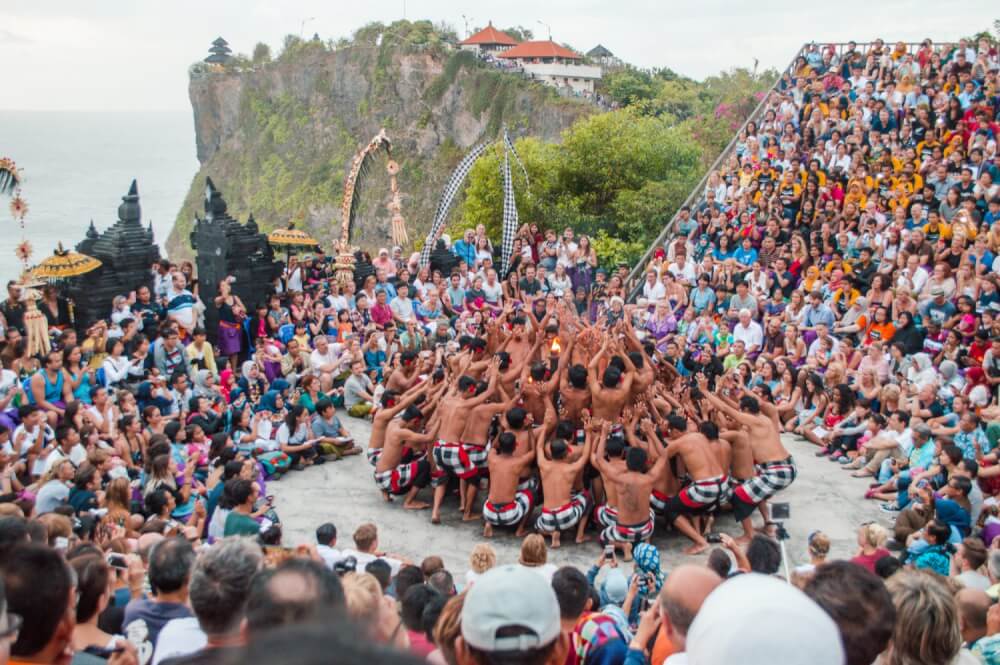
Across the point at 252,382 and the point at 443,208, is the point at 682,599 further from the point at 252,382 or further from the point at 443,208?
the point at 443,208

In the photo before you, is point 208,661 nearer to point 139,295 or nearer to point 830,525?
point 830,525

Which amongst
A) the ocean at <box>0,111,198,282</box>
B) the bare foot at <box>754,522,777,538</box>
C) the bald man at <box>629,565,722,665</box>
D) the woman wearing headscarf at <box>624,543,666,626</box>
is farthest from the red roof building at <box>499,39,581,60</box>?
the bald man at <box>629,565,722,665</box>

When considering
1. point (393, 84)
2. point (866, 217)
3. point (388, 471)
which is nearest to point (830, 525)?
point (388, 471)

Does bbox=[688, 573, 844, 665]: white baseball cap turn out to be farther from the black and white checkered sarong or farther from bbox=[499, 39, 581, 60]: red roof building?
bbox=[499, 39, 581, 60]: red roof building

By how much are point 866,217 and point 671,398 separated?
21.9 ft

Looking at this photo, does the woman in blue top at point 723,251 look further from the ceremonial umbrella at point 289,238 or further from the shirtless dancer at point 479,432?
the shirtless dancer at point 479,432

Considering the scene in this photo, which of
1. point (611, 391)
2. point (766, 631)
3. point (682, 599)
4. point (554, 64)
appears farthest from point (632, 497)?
point (554, 64)

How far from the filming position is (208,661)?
5.35 ft

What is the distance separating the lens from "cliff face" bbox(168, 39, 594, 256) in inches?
2068

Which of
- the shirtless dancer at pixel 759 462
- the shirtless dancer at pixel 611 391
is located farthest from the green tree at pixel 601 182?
the shirtless dancer at pixel 759 462

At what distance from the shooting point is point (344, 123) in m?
64.9

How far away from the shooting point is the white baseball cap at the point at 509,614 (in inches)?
123

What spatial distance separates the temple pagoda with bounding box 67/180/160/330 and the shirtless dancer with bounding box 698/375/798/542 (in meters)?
8.82

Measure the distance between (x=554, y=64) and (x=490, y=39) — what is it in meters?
11.2
